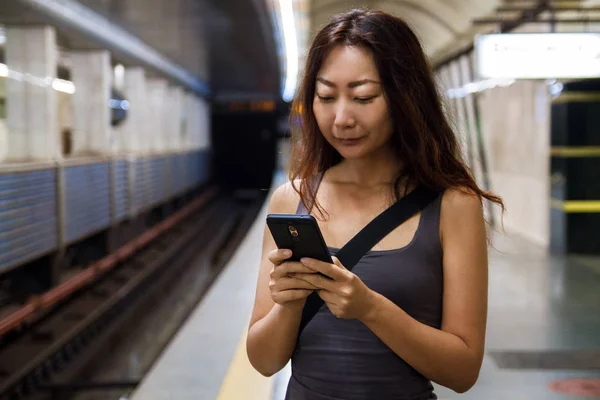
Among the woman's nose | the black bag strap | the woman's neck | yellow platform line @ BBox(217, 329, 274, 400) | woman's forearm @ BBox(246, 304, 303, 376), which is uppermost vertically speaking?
the woman's nose

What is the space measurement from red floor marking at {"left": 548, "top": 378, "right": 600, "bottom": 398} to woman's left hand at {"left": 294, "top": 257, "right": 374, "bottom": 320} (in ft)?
9.91

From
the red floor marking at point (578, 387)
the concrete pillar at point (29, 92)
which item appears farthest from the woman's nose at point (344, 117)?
the concrete pillar at point (29, 92)

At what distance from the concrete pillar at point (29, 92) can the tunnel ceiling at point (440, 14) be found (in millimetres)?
4873

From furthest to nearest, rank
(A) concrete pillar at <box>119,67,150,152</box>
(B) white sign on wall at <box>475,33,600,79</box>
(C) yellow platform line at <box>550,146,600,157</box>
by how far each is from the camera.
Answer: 1. (A) concrete pillar at <box>119,67,150,152</box>
2. (C) yellow platform line at <box>550,146,600,157</box>
3. (B) white sign on wall at <box>475,33,600,79</box>

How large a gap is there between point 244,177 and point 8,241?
20.6 meters

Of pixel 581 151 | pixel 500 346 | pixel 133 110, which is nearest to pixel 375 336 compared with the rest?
pixel 500 346

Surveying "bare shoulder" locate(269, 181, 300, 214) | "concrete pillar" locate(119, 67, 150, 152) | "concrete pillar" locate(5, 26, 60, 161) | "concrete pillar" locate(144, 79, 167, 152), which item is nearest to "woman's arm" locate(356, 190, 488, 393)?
"bare shoulder" locate(269, 181, 300, 214)

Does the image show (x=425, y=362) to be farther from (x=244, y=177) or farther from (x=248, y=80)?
(x=244, y=177)

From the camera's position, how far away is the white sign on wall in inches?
249

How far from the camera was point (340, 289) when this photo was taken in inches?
52.7

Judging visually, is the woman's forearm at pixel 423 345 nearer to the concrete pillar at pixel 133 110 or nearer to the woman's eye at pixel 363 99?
the woman's eye at pixel 363 99

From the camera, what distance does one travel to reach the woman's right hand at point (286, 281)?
1.36m

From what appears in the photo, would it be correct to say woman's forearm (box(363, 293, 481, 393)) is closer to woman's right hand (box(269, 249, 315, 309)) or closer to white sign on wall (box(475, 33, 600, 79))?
woman's right hand (box(269, 249, 315, 309))

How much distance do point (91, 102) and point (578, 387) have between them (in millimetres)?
10080
